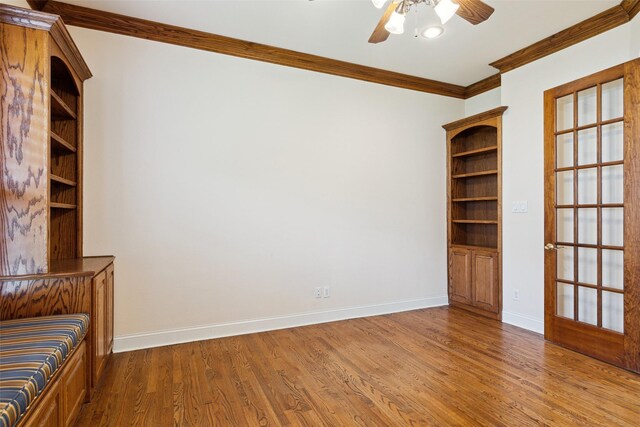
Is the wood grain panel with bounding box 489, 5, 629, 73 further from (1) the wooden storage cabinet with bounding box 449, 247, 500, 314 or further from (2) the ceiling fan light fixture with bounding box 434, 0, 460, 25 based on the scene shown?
(1) the wooden storage cabinet with bounding box 449, 247, 500, 314

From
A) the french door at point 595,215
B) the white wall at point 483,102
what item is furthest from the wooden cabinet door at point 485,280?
the white wall at point 483,102

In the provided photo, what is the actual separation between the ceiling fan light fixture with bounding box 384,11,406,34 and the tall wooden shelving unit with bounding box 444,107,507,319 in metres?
2.25

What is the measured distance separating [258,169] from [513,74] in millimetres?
3023

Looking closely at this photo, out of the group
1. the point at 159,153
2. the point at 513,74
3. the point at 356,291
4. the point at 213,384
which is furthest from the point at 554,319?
the point at 159,153

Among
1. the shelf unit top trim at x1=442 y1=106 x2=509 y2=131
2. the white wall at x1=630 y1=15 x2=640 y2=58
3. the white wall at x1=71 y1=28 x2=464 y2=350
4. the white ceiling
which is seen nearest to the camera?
the white wall at x1=630 y1=15 x2=640 y2=58

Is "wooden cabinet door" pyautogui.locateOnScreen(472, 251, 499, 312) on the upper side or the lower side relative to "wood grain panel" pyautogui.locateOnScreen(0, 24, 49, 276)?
lower

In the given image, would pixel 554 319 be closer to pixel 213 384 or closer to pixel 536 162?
pixel 536 162

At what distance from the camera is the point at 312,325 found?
11.9ft

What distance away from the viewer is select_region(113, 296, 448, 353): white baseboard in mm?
2988

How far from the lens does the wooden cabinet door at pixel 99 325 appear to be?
7.11ft

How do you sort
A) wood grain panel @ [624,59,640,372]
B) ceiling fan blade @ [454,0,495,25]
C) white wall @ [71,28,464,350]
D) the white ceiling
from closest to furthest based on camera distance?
ceiling fan blade @ [454,0,495,25]
wood grain panel @ [624,59,640,372]
the white ceiling
white wall @ [71,28,464,350]

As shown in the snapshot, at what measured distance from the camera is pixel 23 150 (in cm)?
206

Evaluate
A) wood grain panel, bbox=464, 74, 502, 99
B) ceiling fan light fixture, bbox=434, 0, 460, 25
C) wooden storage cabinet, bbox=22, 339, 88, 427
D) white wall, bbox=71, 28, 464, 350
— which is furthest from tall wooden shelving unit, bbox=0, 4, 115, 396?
wood grain panel, bbox=464, 74, 502, 99

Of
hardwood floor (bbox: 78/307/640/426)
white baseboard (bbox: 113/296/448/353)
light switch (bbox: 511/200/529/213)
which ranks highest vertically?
light switch (bbox: 511/200/529/213)
